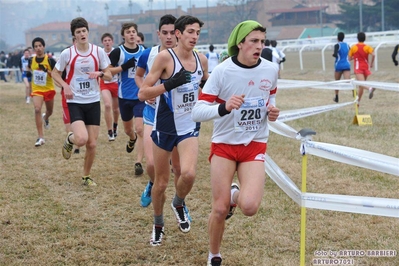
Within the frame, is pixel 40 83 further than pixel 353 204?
Yes

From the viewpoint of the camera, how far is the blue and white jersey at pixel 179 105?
600 cm

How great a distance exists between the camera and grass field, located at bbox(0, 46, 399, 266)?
5.91 metres

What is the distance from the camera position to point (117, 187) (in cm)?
899

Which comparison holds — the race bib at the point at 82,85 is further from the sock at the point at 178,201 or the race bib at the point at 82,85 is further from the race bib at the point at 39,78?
the race bib at the point at 39,78

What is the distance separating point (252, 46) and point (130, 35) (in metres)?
4.90

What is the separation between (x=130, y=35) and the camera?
9.59 meters

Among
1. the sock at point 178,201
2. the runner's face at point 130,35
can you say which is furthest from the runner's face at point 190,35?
the runner's face at point 130,35

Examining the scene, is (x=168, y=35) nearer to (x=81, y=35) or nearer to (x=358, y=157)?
(x=81, y=35)

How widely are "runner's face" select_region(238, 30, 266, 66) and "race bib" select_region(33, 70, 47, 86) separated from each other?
28.4 feet

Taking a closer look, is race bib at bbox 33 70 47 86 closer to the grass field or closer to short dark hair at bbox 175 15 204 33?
the grass field

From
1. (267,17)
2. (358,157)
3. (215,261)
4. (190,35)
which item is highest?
(267,17)

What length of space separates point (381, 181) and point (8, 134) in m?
10.2

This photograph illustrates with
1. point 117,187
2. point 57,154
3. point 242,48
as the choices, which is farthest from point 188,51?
point 57,154

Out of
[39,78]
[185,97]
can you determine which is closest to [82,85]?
[185,97]
